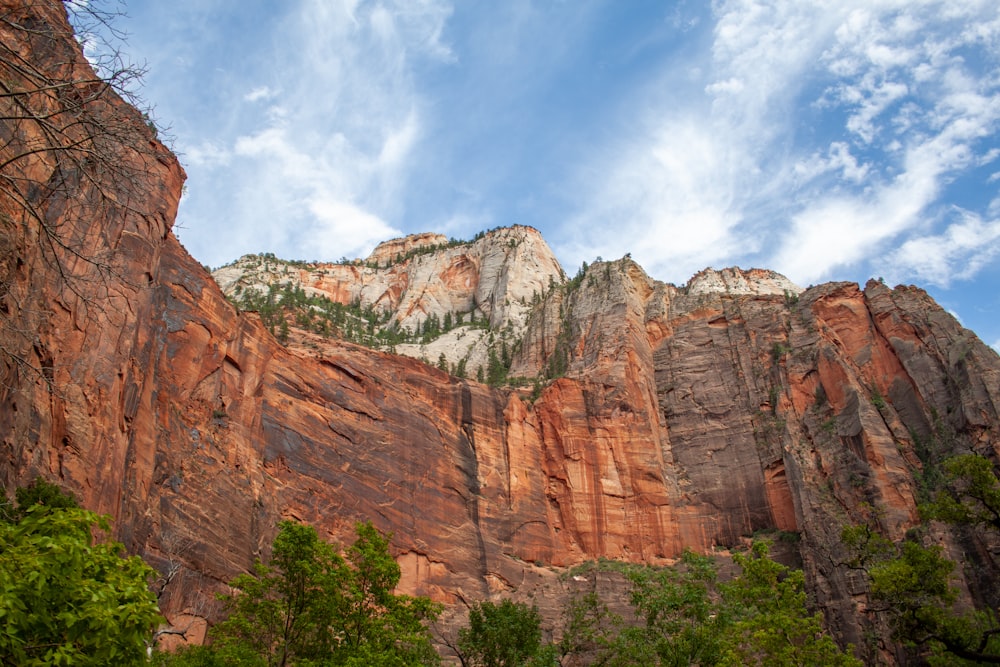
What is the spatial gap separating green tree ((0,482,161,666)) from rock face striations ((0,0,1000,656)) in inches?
361

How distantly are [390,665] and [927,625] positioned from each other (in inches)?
511

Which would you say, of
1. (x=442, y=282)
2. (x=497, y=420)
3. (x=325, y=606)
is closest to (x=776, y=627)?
(x=325, y=606)

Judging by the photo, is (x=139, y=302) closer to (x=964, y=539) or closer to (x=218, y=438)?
(x=218, y=438)

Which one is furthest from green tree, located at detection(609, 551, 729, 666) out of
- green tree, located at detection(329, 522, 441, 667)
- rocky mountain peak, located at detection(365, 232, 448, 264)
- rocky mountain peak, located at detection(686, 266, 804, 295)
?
rocky mountain peak, located at detection(365, 232, 448, 264)

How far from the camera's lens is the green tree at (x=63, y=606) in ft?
23.7

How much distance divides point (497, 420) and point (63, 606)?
48.0 m

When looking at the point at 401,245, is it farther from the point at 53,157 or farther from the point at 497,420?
the point at 53,157

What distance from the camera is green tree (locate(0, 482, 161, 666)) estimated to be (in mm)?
7223

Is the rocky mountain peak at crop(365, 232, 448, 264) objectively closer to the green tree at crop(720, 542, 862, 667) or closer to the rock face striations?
the rock face striations

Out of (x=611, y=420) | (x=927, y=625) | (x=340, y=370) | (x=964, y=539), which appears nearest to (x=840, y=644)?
(x=964, y=539)

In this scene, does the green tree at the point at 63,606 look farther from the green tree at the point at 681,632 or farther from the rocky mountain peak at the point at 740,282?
the rocky mountain peak at the point at 740,282

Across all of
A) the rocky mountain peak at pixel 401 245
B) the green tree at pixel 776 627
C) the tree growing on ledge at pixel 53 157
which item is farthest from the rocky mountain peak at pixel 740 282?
the tree growing on ledge at pixel 53 157

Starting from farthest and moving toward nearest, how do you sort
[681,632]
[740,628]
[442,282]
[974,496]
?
[442,282] → [681,632] → [740,628] → [974,496]

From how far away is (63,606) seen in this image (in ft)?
25.5
